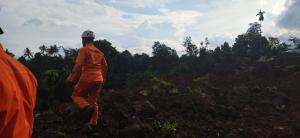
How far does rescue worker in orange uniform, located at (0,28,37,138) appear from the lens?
7.47ft

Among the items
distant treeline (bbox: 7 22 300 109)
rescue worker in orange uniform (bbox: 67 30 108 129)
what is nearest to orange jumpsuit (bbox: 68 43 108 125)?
rescue worker in orange uniform (bbox: 67 30 108 129)

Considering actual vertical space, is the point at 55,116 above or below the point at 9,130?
below

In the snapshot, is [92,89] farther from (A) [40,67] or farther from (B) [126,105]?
(A) [40,67]

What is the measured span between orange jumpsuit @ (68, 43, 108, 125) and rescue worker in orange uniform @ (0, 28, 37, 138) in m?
6.05

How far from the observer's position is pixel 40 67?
29.6 metres

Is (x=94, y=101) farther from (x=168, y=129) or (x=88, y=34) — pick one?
(x=168, y=129)

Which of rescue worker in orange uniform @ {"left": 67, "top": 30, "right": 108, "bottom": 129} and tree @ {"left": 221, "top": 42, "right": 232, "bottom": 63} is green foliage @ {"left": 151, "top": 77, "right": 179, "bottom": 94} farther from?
tree @ {"left": 221, "top": 42, "right": 232, "bottom": 63}

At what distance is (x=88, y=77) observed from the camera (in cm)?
873

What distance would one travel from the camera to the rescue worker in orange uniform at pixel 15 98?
2.28 m

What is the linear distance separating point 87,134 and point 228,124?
364cm

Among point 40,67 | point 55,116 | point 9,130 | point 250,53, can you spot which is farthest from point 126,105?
point 250,53

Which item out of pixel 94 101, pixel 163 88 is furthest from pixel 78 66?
pixel 163 88

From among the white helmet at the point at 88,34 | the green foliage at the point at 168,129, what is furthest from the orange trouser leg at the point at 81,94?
the green foliage at the point at 168,129

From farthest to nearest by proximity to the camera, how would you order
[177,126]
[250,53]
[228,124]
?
[250,53] < [228,124] < [177,126]
